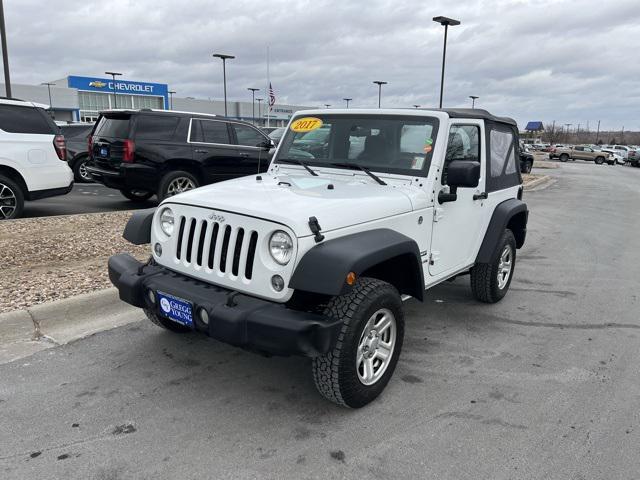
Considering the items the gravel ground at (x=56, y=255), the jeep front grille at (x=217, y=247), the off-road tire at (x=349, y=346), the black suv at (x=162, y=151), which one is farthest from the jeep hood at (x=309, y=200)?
the black suv at (x=162, y=151)

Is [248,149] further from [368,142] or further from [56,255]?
[368,142]

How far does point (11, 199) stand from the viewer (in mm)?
7668

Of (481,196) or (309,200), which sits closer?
(309,200)

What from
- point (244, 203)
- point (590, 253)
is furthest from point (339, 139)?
point (590, 253)

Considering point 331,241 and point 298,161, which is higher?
point 298,161

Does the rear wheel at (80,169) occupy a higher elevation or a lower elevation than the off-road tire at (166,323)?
higher

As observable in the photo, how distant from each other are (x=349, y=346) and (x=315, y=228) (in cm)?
70

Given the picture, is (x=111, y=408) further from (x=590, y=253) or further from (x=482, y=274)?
(x=590, y=253)

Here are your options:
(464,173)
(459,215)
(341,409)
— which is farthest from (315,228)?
(459,215)

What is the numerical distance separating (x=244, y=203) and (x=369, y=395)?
4.65 feet

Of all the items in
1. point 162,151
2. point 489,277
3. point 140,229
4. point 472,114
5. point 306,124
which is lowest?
point 489,277

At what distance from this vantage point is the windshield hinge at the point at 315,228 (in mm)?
2842

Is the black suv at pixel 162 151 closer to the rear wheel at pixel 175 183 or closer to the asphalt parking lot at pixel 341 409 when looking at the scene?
the rear wheel at pixel 175 183

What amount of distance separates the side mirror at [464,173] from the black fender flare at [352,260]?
0.63 m
